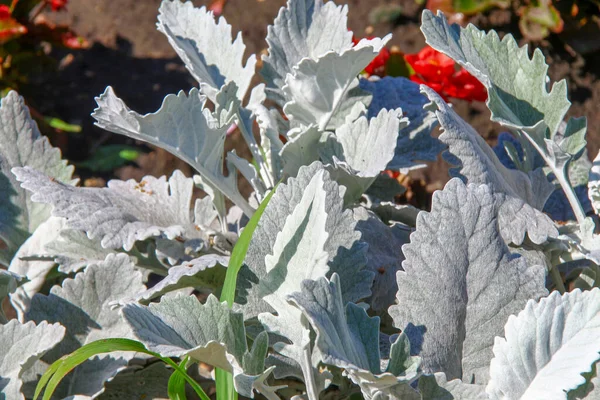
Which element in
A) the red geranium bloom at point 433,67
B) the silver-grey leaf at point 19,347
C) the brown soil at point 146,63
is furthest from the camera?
the brown soil at point 146,63

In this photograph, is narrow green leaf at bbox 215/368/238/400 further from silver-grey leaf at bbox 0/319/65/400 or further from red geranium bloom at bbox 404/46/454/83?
red geranium bloom at bbox 404/46/454/83

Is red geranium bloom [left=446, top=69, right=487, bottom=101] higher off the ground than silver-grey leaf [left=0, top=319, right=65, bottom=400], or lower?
higher

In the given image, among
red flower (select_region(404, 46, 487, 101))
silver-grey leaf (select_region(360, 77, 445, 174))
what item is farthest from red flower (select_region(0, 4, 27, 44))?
silver-grey leaf (select_region(360, 77, 445, 174))

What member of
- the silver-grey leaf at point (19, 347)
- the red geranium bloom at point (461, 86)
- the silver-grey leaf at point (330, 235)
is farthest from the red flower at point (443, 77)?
the silver-grey leaf at point (19, 347)

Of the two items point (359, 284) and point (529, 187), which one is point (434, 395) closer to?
point (359, 284)

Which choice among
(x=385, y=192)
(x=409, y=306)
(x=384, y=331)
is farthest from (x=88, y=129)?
(x=409, y=306)

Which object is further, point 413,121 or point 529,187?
point 413,121

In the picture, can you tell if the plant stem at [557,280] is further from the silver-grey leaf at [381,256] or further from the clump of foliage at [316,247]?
the silver-grey leaf at [381,256]
